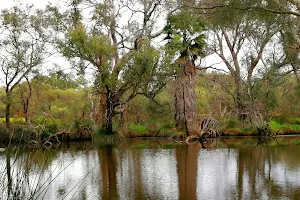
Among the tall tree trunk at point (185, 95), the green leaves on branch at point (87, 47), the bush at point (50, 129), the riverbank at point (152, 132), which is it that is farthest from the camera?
the tall tree trunk at point (185, 95)

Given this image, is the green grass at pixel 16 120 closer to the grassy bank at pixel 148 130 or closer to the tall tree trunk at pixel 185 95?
the grassy bank at pixel 148 130

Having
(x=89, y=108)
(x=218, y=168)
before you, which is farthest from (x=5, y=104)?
(x=218, y=168)

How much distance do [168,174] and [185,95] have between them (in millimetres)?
12801

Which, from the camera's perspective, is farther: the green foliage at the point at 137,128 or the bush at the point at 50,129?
the green foliage at the point at 137,128

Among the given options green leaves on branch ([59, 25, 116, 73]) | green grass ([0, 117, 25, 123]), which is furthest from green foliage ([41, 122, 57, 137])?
green leaves on branch ([59, 25, 116, 73])

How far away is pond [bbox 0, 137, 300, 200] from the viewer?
900cm

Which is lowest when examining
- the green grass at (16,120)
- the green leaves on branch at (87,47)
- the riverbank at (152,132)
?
the riverbank at (152,132)

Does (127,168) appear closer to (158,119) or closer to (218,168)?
(218,168)

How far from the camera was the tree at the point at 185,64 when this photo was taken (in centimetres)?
2323

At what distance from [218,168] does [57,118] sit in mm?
13869

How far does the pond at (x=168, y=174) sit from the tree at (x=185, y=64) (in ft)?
19.9

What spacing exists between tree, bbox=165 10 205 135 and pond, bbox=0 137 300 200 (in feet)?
19.9

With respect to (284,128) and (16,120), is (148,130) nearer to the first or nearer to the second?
(284,128)

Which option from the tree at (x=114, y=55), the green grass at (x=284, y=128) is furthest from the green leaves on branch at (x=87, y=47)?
the green grass at (x=284, y=128)
